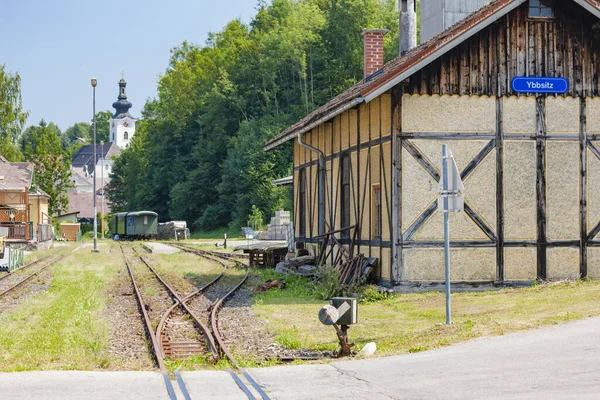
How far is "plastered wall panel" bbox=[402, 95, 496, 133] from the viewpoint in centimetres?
1862

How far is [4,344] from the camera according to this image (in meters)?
12.9

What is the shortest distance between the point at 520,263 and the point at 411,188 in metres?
2.79

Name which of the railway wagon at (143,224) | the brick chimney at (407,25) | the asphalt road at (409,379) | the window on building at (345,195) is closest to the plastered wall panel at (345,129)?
the window on building at (345,195)

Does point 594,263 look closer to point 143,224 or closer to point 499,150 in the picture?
point 499,150

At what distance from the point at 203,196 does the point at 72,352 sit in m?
67.8

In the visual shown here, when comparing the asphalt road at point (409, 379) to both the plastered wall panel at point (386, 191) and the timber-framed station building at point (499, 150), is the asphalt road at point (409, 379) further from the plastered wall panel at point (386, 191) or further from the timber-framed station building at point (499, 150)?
the plastered wall panel at point (386, 191)

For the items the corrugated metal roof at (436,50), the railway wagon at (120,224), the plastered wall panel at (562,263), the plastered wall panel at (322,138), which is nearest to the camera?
the corrugated metal roof at (436,50)

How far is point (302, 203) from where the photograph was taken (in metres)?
29.1

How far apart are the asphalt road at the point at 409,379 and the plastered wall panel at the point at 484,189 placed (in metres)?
7.78

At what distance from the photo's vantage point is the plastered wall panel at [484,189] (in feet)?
61.6

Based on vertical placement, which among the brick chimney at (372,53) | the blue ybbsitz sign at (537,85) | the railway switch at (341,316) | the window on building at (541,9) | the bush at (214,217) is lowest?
the railway switch at (341,316)

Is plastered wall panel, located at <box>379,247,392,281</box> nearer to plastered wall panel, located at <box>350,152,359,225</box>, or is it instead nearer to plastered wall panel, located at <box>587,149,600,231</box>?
plastered wall panel, located at <box>350,152,359,225</box>

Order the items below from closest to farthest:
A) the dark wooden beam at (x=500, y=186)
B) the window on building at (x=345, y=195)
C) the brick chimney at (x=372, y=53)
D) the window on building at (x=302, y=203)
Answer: the dark wooden beam at (x=500, y=186)
the window on building at (x=345, y=195)
the brick chimney at (x=372, y=53)
the window on building at (x=302, y=203)

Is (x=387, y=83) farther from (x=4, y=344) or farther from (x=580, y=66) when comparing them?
(x=4, y=344)
